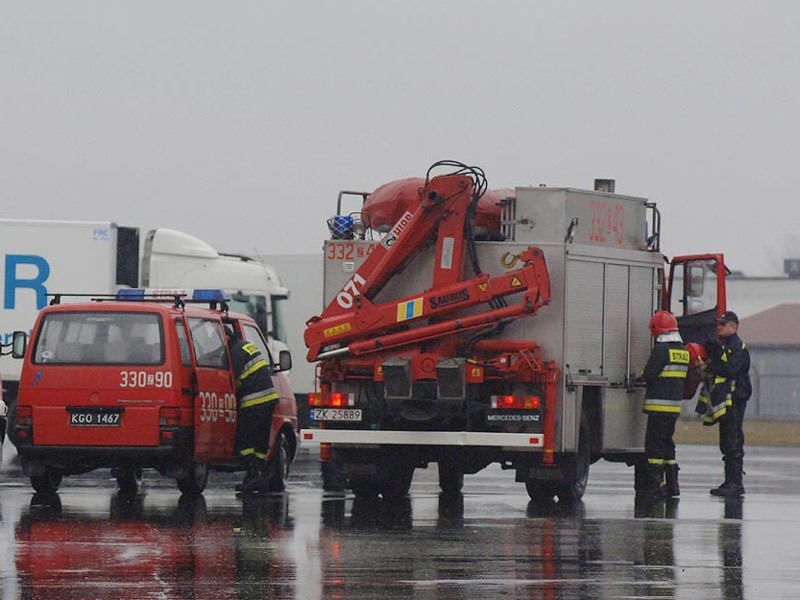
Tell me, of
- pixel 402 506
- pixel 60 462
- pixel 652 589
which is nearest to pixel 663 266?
pixel 402 506

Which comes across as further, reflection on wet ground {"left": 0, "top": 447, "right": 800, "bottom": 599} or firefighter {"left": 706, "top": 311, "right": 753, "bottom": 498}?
firefighter {"left": 706, "top": 311, "right": 753, "bottom": 498}

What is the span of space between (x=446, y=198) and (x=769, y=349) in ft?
186

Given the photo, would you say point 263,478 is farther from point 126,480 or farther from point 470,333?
point 470,333

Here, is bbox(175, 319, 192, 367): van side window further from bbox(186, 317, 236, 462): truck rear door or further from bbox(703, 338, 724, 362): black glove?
bbox(703, 338, 724, 362): black glove

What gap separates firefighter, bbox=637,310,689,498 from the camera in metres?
18.2

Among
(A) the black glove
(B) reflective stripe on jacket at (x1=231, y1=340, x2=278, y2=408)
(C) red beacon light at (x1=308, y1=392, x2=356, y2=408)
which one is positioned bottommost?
(C) red beacon light at (x1=308, y1=392, x2=356, y2=408)

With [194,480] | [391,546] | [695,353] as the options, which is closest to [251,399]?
[194,480]

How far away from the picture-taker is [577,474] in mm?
17656

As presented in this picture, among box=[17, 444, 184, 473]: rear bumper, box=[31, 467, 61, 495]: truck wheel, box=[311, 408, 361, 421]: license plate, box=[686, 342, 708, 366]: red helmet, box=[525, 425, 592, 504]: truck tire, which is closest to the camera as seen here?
box=[17, 444, 184, 473]: rear bumper

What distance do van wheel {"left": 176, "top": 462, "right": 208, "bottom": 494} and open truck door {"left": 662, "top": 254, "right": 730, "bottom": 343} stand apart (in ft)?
16.6

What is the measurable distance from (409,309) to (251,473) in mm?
2473

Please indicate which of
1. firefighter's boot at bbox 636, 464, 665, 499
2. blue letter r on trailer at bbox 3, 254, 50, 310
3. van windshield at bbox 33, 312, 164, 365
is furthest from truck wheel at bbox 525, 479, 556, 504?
blue letter r on trailer at bbox 3, 254, 50, 310

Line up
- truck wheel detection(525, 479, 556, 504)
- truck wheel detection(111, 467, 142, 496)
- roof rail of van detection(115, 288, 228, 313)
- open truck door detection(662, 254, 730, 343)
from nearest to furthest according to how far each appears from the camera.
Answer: truck wheel detection(525, 479, 556, 504), roof rail of van detection(115, 288, 228, 313), truck wheel detection(111, 467, 142, 496), open truck door detection(662, 254, 730, 343)

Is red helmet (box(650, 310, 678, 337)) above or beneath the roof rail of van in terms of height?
beneath
